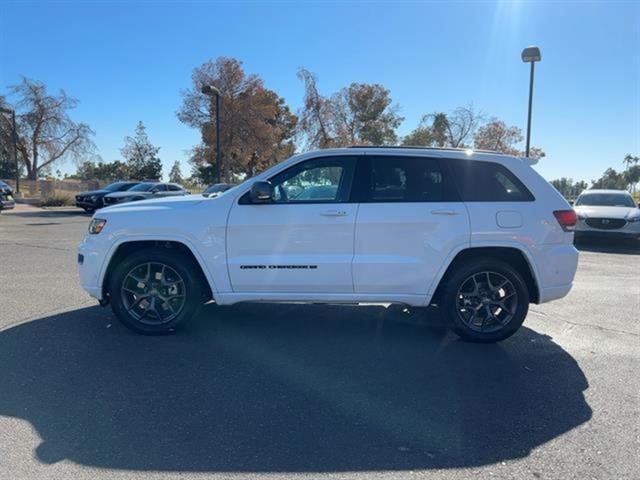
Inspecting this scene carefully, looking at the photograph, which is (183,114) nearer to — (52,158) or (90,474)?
(52,158)

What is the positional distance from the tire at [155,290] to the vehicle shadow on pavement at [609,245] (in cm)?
1102

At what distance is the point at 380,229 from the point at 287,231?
907mm

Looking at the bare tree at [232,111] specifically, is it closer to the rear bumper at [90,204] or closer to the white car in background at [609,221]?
the rear bumper at [90,204]

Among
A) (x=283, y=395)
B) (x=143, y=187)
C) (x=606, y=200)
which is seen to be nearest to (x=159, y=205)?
(x=283, y=395)

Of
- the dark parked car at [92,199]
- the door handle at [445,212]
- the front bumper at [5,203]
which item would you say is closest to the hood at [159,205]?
the door handle at [445,212]

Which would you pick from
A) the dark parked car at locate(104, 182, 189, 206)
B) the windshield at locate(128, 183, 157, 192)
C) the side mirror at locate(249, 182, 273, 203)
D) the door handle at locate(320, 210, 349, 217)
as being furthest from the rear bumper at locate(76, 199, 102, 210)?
the door handle at locate(320, 210, 349, 217)

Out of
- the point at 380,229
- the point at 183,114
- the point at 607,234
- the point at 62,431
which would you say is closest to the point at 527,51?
the point at 607,234

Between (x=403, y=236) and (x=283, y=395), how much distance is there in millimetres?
1919

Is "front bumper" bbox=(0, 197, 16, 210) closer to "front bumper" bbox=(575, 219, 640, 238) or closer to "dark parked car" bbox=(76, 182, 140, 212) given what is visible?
"dark parked car" bbox=(76, 182, 140, 212)

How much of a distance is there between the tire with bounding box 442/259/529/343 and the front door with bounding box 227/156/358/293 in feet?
Answer: 3.50

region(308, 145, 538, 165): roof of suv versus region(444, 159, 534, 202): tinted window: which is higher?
region(308, 145, 538, 165): roof of suv

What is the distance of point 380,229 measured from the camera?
15.4ft

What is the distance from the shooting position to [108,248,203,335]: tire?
16.0 feet

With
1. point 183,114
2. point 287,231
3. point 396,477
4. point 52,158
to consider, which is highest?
point 183,114
